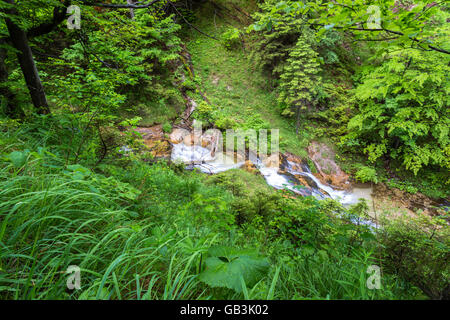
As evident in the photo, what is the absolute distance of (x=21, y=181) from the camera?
1.45 meters

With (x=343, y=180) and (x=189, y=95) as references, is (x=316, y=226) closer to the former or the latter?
(x=343, y=180)

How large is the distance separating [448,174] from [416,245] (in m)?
9.51

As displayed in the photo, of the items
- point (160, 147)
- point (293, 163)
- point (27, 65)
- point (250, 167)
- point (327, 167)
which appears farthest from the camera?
point (327, 167)

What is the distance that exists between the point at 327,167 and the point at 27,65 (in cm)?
996

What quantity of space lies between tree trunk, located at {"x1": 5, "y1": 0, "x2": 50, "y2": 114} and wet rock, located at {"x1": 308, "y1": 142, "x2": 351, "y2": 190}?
8.96m

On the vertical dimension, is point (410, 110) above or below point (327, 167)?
above

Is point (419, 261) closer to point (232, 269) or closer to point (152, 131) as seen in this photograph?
point (232, 269)

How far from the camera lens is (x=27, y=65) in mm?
2750

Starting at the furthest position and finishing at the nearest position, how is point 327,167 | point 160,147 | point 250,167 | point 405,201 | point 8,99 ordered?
point 327,167
point 405,201
point 250,167
point 160,147
point 8,99

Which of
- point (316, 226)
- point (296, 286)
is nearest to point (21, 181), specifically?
point (296, 286)

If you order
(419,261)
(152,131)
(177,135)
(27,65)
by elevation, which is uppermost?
(27,65)

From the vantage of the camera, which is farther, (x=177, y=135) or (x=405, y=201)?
(x=177, y=135)

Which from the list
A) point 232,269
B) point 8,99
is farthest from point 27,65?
point 232,269

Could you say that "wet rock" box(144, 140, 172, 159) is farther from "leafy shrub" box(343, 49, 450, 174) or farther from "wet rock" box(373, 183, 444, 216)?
"leafy shrub" box(343, 49, 450, 174)
